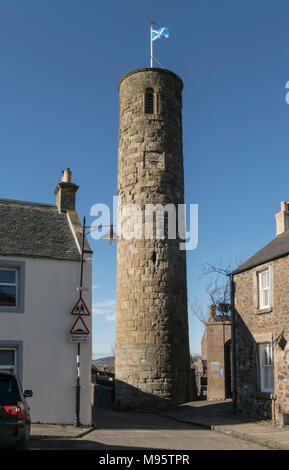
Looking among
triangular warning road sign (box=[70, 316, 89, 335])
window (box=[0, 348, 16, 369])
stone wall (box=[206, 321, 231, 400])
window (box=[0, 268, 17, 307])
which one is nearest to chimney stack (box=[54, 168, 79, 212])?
window (box=[0, 268, 17, 307])

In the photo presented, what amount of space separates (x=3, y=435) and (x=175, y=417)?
13792 millimetres

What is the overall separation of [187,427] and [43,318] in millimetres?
6230

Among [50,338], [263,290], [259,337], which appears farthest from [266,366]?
[50,338]

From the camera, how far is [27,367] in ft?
56.7

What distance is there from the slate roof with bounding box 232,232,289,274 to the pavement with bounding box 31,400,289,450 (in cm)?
562

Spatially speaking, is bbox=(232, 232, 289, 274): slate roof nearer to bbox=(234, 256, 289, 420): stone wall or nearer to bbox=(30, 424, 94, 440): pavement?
bbox=(234, 256, 289, 420): stone wall

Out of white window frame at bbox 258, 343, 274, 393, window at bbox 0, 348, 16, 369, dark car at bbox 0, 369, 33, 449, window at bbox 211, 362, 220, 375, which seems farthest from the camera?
window at bbox 211, 362, 220, 375

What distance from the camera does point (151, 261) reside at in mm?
28234

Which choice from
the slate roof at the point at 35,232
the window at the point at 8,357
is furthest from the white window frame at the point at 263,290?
the window at the point at 8,357

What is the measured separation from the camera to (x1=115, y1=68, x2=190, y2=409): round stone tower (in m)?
27.3

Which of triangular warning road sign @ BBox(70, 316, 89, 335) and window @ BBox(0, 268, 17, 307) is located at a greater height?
window @ BBox(0, 268, 17, 307)

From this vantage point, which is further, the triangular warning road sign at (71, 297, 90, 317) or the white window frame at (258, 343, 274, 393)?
the white window frame at (258, 343, 274, 393)

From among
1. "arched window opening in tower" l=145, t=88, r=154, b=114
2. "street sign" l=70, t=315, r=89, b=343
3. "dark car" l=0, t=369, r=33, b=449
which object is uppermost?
"arched window opening in tower" l=145, t=88, r=154, b=114
